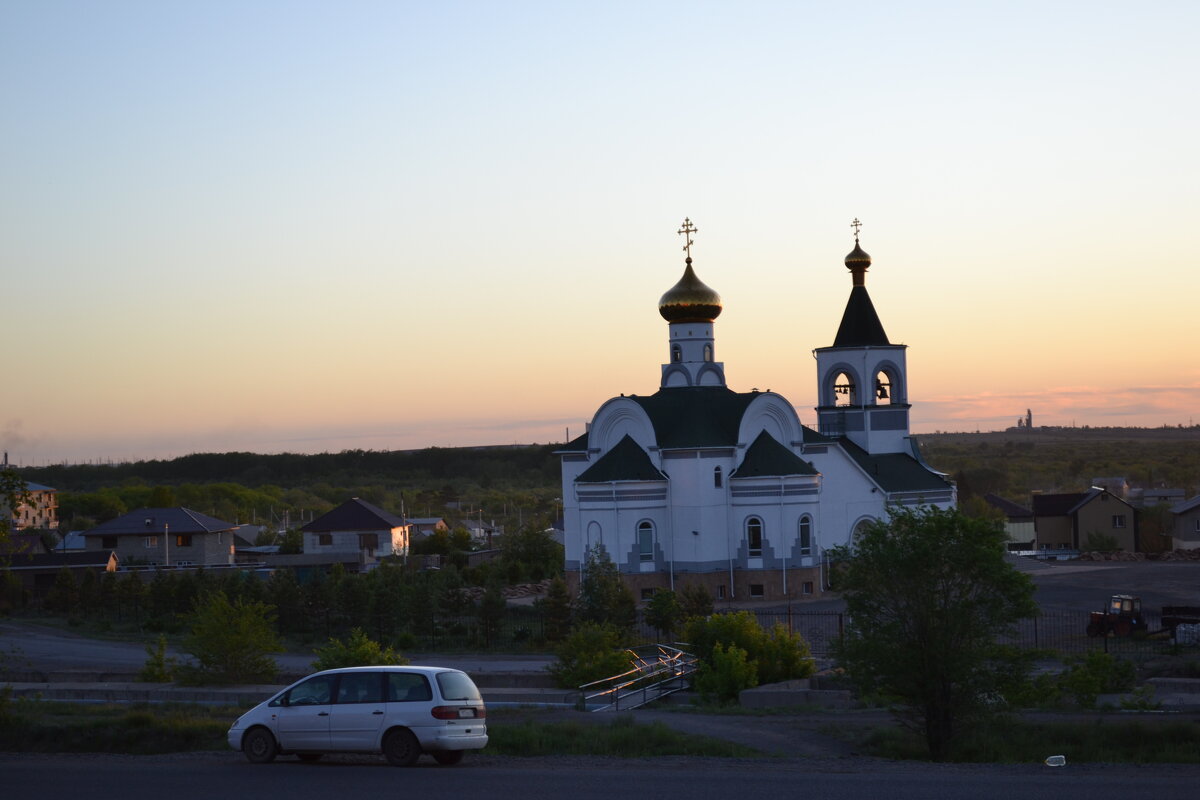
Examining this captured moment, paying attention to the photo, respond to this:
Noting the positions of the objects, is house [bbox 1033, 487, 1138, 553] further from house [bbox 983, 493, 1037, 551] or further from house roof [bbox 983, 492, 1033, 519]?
house roof [bbox 983, 492, 1033, 519]

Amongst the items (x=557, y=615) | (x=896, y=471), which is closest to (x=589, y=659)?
(x=557, y=615)

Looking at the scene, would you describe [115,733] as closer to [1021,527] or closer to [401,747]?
[401,747]

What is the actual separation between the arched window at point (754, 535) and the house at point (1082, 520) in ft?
70.9

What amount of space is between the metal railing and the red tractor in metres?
10.6

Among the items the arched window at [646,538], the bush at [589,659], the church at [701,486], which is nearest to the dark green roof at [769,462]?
the church at [701,486]

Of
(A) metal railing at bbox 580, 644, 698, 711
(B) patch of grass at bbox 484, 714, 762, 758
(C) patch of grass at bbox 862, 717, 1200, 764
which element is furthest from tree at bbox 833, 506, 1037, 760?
(A) metal railing at bbox 580, 644, 698, 711

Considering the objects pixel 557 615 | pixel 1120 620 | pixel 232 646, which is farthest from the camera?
pixel 557 615

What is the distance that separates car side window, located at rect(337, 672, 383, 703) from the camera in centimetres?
1510

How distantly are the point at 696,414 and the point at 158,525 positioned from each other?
2699 centimetres

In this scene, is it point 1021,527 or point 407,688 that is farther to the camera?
point 1021,527

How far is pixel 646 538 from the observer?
1609 inches

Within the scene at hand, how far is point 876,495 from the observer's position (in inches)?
1794

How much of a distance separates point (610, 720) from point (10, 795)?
24.5ft

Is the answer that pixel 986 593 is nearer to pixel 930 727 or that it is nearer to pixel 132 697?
pixel 930 727
